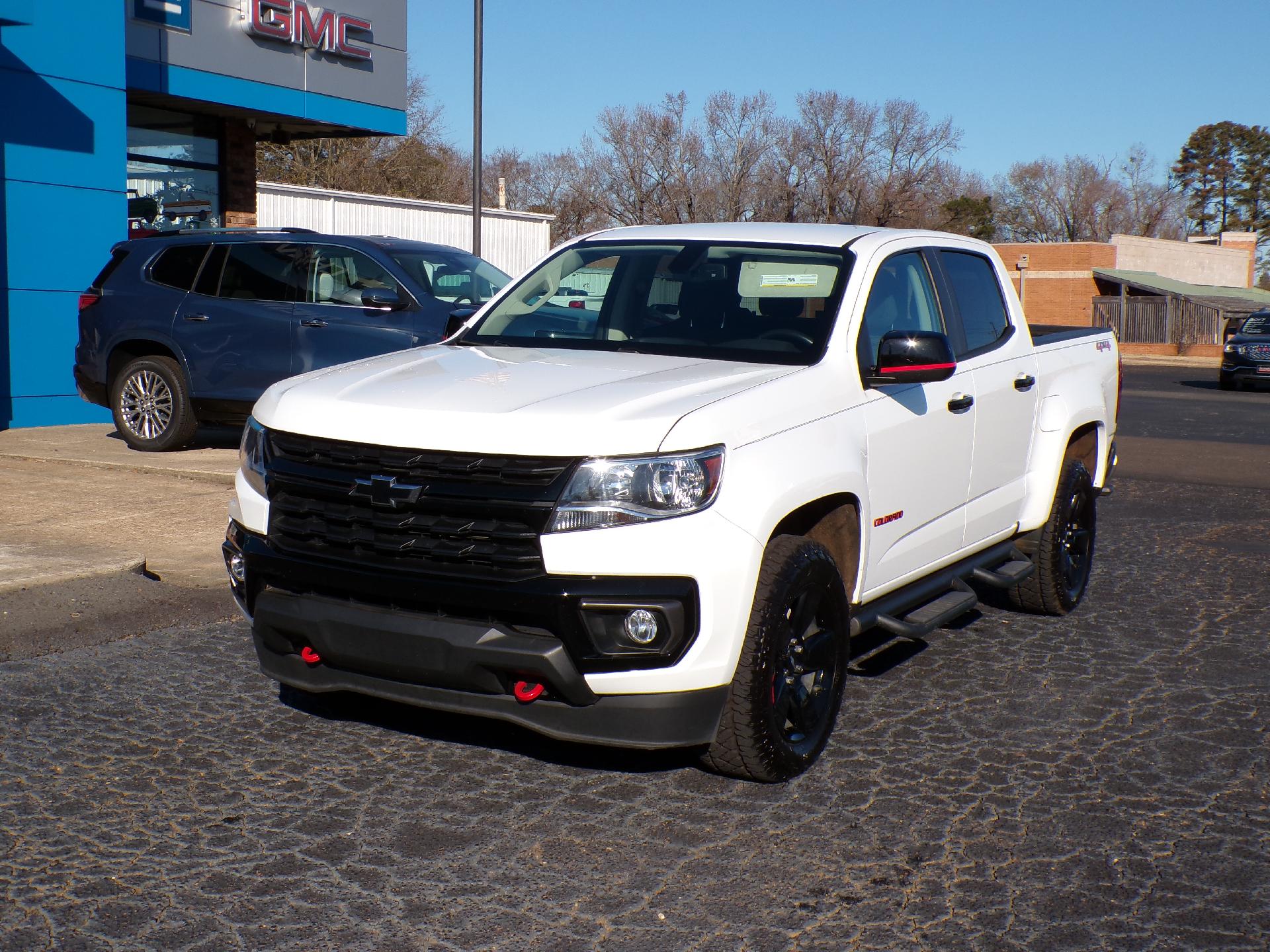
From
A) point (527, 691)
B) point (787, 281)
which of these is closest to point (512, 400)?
point (527, 691)

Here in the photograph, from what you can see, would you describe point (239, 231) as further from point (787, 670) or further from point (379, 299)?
point (787, 670)

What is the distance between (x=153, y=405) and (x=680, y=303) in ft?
25.3

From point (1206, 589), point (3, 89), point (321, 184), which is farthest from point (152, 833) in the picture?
point (321, 184)

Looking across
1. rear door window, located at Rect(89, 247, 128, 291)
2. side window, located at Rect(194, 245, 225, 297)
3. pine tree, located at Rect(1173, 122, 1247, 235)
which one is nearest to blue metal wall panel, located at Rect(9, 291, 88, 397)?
rear door window, located at Rect(89, 247, 128, 291)

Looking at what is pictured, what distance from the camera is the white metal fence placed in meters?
27.8

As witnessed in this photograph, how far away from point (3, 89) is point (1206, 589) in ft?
37.4

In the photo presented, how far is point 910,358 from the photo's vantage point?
496 cm

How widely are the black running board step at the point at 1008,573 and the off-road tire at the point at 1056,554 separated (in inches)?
3.1

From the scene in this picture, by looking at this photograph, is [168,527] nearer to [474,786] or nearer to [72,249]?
[474,786]

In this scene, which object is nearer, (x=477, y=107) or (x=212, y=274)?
(x=212, y=274)

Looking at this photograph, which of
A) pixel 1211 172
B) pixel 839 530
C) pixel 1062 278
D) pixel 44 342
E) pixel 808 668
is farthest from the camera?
pixel 1211 172

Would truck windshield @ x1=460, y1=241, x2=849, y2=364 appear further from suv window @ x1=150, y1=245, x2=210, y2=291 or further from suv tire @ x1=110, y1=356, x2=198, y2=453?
suv window @ x1=150, y1=245, x2=210, y2=291

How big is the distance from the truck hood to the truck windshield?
0.26 meters

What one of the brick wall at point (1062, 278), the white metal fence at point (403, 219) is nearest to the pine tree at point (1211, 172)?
the brick wall at point (1062, 278)
